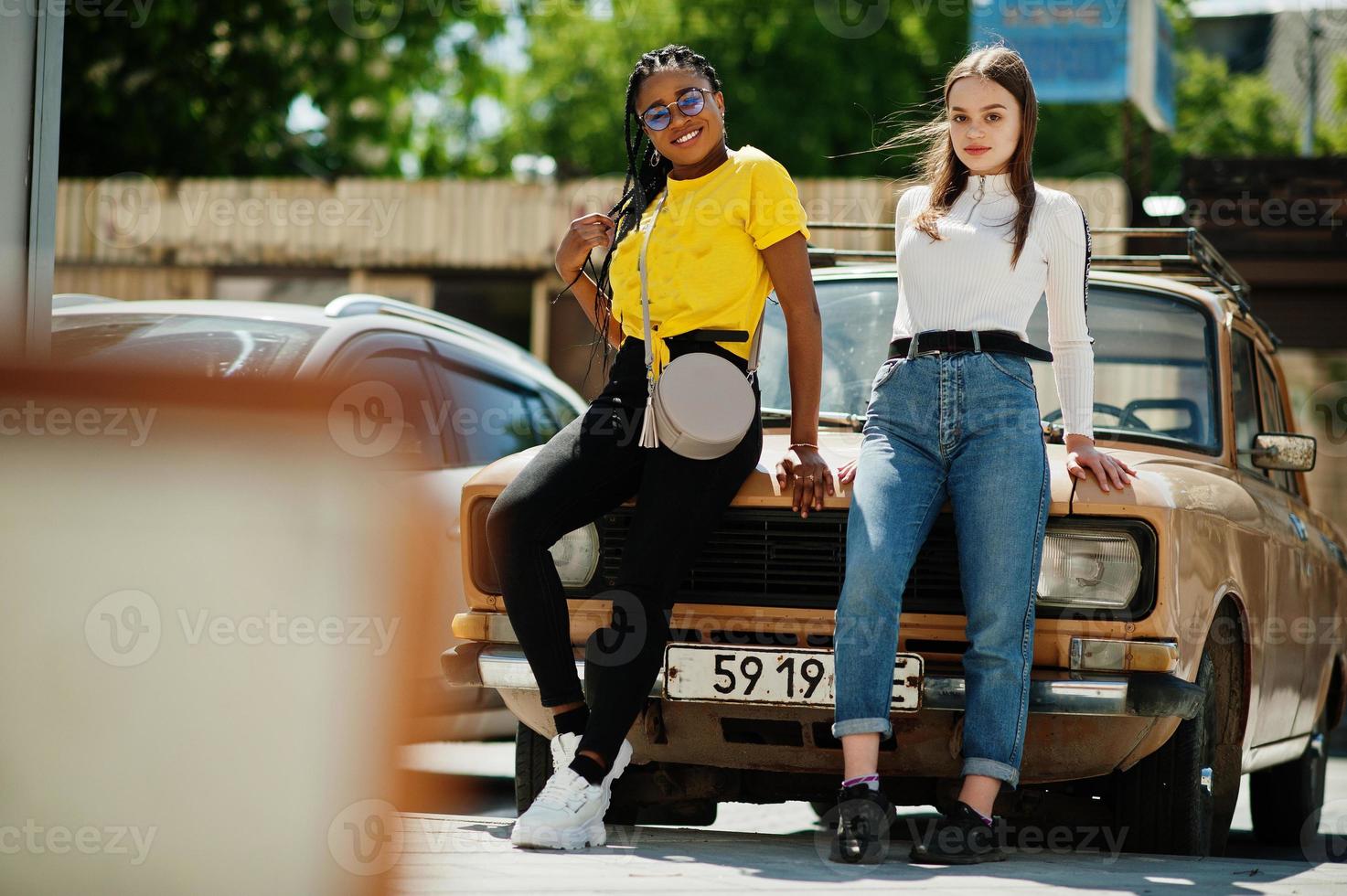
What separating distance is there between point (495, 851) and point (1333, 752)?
28.2 ft

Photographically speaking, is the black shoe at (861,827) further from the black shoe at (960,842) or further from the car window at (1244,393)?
the car window at (1244,393)

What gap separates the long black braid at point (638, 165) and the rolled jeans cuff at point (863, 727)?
122 centimetres

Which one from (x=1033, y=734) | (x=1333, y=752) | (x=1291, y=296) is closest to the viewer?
(x=1033, y=734)

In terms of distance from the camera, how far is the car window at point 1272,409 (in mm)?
6418

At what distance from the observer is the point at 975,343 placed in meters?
4.32

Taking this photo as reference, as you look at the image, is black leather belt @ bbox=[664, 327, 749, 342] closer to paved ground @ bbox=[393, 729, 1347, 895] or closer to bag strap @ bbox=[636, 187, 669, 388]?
bag strap @ bbox=[636, 187, 669, 388]

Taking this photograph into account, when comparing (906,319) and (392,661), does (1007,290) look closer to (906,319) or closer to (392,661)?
Result: (906,319)

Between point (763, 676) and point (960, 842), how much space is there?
0.62 m

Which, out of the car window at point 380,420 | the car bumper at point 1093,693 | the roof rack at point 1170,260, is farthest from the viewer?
the roof rack at point 1170,260

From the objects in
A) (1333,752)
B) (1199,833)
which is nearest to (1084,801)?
(1199,833)

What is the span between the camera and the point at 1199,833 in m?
4.57

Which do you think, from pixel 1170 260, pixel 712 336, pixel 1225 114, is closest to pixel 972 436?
pixel 712 336

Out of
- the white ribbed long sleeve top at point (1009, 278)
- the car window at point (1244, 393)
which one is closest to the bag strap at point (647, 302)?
the white ribbed long sleeve top at point (1009, 278)

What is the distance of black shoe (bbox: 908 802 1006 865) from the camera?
13.2 feet
